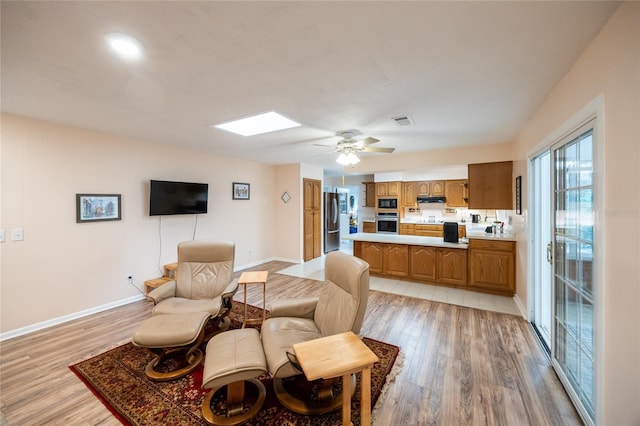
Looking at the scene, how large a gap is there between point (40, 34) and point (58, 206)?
2.51 meters

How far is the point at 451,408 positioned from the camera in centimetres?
182

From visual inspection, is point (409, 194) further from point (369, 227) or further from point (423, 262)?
point (423, 262)

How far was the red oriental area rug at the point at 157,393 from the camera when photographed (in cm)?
174

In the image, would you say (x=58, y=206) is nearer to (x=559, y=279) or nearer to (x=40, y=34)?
(x=40, y=34)

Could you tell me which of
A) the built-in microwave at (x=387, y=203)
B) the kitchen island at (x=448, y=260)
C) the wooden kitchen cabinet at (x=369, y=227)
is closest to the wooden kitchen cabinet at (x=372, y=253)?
the kitchen island at (x=448, y=260)

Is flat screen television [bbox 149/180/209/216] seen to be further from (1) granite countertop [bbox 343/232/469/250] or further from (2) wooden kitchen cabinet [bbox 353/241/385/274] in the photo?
(2) wooden kitchen cabinet [bbox 353/241/385/274]

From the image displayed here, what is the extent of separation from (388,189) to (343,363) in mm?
7008

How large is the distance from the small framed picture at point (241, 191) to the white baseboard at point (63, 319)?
253cm

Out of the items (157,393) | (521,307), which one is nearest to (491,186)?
(521,307)

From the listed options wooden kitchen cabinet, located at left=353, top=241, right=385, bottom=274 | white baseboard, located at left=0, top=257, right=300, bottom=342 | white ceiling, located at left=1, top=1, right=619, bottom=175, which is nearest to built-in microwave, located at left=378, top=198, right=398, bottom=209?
wooden kitchen cabinet, located at left=353, top=241, right=385, bottom=274

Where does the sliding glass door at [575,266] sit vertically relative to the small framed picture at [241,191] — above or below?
below

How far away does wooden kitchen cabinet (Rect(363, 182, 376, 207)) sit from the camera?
27.3 ft

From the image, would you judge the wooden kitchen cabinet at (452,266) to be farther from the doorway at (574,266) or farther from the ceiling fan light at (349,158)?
the ceiling fan light at (349,158)

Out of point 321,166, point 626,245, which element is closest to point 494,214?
point 321,166
